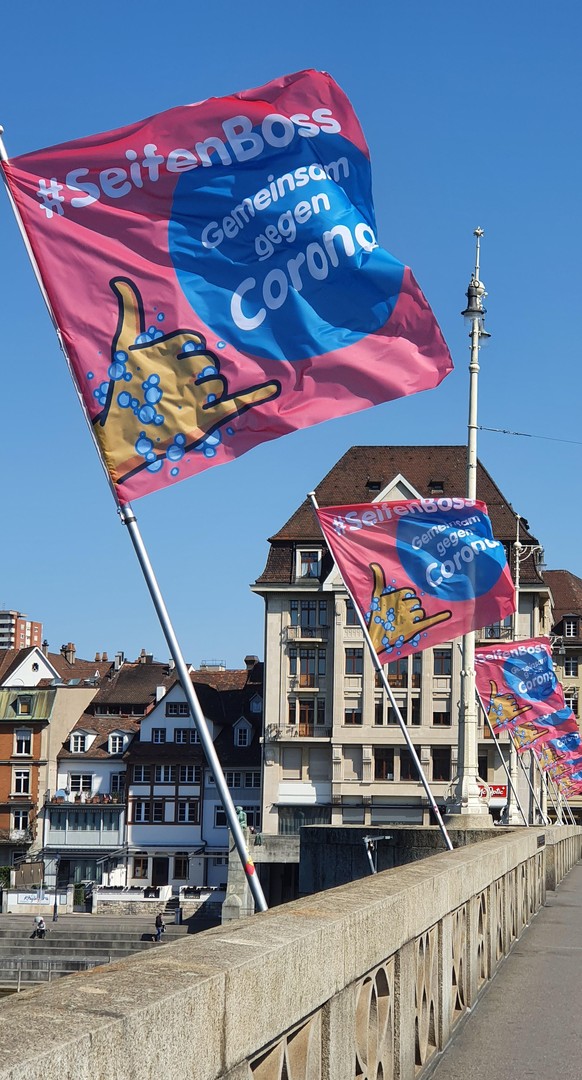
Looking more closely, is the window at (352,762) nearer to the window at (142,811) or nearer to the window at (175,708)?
the window at (175,708)

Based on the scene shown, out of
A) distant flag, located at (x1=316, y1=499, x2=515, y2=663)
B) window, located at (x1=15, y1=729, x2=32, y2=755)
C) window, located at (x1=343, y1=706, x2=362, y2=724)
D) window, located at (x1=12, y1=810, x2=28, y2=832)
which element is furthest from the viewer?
window, located at (x1=15, y1=729, x2=32, y2=755)

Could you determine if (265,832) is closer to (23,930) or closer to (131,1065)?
(23,930)

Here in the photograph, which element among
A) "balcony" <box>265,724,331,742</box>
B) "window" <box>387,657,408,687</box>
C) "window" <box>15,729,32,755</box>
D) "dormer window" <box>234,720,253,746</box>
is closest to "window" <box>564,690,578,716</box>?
"window" <box>387,657,408,687</box>

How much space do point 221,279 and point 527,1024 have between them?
541 centimetres

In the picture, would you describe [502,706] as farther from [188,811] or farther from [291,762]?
[188,811]

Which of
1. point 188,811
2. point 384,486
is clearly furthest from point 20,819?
point 384,486

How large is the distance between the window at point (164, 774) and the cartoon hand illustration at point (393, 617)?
7092 cm

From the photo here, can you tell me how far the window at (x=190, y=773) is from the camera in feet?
294

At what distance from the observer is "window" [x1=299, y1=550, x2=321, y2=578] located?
84188mm

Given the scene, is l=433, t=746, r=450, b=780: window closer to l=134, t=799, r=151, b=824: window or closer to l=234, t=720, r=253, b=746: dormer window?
l=234, t=720, r=253, b=746: dormer window

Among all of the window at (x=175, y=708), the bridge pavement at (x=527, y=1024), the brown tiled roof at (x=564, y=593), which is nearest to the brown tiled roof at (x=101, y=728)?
the window at (x=175, y=708)

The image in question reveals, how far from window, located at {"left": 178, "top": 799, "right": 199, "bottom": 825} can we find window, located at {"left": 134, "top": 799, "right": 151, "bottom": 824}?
202cm

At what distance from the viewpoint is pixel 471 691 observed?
30.0 m

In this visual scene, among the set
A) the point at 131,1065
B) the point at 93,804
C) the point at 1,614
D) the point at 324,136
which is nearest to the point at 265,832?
the point at 93,804
